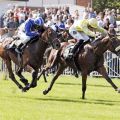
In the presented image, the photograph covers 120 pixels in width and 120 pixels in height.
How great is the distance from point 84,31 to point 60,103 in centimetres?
286

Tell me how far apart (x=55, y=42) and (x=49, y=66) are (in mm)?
2417

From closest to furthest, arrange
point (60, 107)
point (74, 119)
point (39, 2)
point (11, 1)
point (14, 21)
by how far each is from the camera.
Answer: point (74, 119) < point (60, 107) < point (14, 21) < point (11, 1) < point (39, 2)

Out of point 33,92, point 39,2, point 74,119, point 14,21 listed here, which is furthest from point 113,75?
point 39,2

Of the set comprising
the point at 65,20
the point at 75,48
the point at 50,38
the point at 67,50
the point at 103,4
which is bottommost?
the point at 103,4

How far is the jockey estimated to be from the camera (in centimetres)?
1803

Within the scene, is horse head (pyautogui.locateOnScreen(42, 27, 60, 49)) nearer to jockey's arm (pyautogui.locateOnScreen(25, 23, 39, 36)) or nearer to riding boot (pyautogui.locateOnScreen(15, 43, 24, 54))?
jockey's arm (pyautogui.locateOnScreen(25, 23, 39, 36))

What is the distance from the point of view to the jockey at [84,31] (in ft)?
59.2

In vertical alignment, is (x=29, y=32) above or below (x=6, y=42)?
above

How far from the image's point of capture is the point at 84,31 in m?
18.2

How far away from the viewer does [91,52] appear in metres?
18.0

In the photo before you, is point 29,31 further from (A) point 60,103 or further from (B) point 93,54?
(A) point 60,103

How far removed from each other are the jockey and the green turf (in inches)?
63.8

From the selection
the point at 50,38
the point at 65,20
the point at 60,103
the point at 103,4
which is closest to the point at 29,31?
the point at 50,38

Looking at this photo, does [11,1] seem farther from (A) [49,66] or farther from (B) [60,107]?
(B) [60,107]
